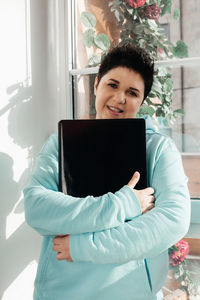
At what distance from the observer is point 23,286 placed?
4.30 ft

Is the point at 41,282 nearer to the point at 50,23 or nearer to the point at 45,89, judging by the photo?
the point at 45,89

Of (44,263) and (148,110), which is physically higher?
(148,110)

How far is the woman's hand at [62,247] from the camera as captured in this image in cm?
85

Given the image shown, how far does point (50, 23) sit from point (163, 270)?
131 cm

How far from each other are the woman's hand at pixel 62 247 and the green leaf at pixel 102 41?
40.9 inches

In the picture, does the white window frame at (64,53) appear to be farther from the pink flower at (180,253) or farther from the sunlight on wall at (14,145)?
the pink flower at (180,253)

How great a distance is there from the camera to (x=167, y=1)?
4.54 ft

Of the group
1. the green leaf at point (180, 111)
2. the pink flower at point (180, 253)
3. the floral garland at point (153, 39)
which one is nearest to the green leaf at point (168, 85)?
the floral garland at point (153, 39)

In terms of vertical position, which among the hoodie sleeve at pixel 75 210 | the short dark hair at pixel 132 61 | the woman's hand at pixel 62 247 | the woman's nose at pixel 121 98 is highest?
the short dark hair at pixel 132 61

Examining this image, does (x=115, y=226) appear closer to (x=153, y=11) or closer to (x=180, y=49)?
(x=180, y=49)

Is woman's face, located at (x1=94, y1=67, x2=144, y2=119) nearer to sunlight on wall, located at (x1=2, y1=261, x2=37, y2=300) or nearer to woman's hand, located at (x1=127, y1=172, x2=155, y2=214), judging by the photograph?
woman's hand, located at (x1=127, y1=172, x2=155, y2=214)

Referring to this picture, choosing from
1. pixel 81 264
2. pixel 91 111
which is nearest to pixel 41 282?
pixel 81 264

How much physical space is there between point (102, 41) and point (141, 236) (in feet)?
3.58

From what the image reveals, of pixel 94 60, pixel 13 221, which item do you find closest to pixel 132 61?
pixel 94 60
